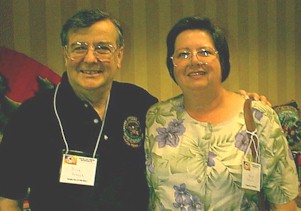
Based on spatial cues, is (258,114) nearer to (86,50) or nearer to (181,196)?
(181,196)

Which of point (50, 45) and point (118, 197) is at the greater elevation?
point (50, 45)

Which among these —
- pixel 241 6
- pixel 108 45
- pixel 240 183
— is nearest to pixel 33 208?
pixel 108 45

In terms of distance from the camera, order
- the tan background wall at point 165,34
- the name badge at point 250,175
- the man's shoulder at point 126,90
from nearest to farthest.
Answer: the name badge at point 250,175 < the man's shoulder at point 126,90 < the tan background wall at point 165,34

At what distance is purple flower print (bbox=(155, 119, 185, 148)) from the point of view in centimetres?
172

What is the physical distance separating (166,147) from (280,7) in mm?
2681

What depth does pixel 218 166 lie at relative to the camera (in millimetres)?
1621

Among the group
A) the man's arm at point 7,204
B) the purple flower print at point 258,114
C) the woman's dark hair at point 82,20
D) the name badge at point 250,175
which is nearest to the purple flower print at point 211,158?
the name badge at point 250,175

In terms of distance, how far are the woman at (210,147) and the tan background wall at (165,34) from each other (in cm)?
142

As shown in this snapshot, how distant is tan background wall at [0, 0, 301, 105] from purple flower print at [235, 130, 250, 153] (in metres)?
1.67

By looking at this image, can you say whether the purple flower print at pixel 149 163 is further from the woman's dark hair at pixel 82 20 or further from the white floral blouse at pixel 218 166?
the woman's dark hair at pixel 82 20

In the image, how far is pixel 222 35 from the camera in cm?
173

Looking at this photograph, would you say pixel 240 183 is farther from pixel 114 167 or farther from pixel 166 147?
pixel 114 167

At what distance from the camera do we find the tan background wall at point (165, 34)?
286 centimetres

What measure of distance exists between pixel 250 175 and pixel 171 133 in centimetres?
36
